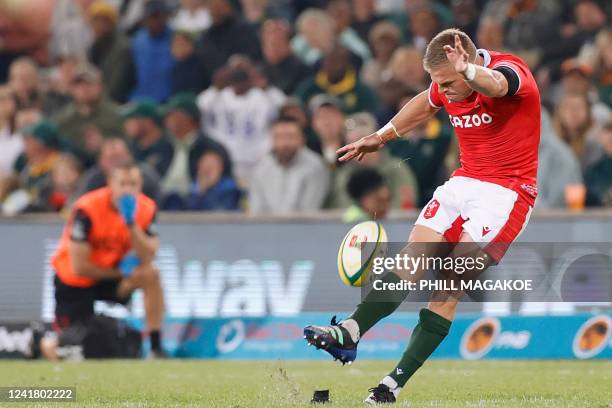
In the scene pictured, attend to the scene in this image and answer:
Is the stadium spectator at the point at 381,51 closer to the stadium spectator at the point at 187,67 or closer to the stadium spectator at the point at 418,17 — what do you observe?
the stadium spectator at the point at 418,17

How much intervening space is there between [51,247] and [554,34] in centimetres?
674

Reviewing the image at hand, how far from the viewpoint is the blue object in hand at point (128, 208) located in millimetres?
13875

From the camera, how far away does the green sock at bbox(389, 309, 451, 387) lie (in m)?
8.51

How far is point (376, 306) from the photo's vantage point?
8.55 m

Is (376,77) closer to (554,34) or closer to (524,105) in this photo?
(554,34)

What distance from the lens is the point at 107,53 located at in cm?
1909

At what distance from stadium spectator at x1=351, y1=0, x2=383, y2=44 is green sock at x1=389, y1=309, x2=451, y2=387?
9548 mm

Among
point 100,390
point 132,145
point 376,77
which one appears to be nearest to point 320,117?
point 376,77

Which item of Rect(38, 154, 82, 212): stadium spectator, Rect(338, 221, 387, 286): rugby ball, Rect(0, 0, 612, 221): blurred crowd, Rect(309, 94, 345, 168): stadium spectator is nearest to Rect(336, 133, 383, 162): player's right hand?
Rect(338, 221, 387, 286): rugby ball

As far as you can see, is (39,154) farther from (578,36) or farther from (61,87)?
(578,36)

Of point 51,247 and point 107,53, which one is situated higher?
point 107,53

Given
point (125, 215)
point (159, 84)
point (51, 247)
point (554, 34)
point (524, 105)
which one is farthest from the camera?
point (159, 84)

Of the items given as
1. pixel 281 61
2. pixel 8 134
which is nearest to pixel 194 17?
pixel 281 61

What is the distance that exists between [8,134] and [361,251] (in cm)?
991
